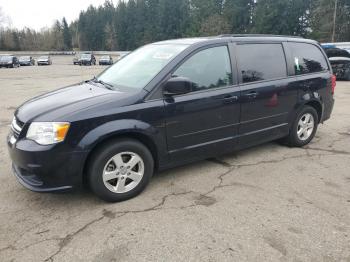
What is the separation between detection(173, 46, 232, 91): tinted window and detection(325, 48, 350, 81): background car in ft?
42.5

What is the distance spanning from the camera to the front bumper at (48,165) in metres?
3.29

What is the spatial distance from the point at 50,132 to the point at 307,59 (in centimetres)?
418

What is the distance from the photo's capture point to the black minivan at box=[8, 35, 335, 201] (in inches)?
133

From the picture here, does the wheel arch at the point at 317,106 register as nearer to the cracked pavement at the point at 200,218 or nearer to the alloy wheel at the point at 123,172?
the cracked pavement at the point at 200,218

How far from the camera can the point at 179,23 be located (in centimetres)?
8031

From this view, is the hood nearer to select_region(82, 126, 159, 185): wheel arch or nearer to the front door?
select_region(82, 126, 159, 185): wheel arch

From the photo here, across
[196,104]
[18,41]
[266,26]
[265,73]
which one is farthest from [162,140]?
[18,41]

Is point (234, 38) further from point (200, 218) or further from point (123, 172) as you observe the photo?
point (200, 218)

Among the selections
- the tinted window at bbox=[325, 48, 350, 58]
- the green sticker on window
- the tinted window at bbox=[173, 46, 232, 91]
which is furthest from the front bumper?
the tinted window at bbox=[325, 48, 350, 58]

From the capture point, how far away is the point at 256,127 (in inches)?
189

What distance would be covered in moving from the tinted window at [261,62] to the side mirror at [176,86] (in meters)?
1.11

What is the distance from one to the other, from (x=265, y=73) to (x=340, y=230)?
8.00ft

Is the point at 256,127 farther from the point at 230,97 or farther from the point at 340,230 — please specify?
the point at 340,230

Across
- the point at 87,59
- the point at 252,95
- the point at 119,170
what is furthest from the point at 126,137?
the point at 87,59
